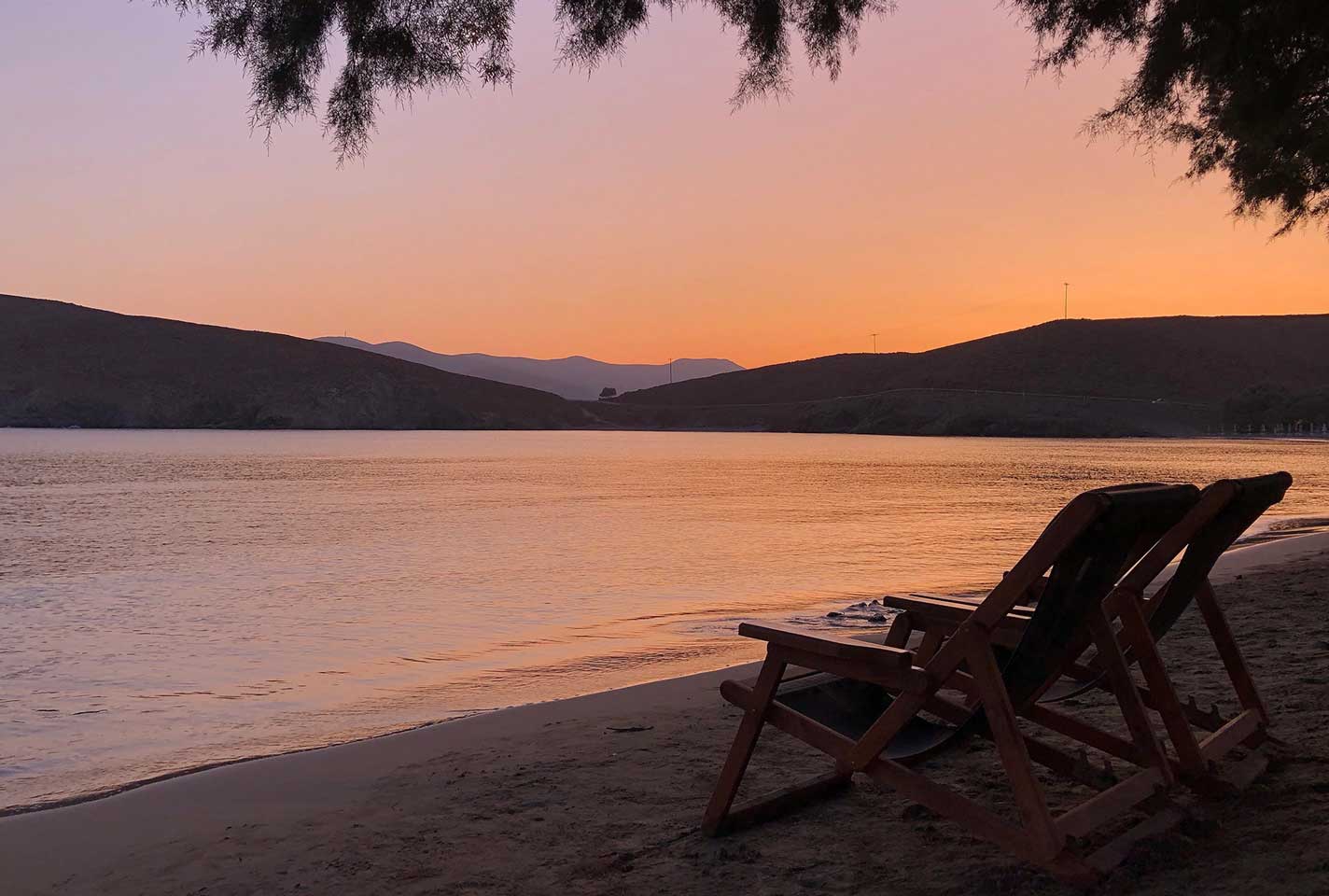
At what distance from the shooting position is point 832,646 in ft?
10.4

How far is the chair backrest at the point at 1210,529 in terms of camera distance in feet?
10.9

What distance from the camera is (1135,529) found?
9.63ft

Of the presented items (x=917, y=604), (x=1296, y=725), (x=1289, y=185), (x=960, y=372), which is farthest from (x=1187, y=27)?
(x=960, y=372)

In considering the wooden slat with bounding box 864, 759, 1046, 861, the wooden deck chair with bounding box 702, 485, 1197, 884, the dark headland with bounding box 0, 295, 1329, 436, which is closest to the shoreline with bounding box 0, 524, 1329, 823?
the wooden deck chair with bounding box 702, 485, 1197, 884

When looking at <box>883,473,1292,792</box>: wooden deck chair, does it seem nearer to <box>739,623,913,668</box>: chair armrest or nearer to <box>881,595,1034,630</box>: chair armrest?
<box>881,595,1034,630</box>: chair armrest

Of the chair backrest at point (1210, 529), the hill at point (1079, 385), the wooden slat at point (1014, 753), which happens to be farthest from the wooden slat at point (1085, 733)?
the hill at point (1079, 385)

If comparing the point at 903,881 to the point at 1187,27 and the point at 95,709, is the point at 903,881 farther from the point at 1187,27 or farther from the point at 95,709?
the point at 1187,27

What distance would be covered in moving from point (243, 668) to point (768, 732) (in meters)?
4.54

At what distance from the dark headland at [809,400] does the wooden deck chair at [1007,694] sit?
121017 mm

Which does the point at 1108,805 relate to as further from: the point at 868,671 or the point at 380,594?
the point at 380,594

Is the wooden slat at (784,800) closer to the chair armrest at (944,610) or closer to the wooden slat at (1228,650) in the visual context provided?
the chair armrest at (944,610)

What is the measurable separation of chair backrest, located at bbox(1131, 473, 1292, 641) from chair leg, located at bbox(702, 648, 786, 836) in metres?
1.25

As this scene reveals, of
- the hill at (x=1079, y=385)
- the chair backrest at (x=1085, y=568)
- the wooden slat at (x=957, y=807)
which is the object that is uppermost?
the hill at (x=1079, y=385)

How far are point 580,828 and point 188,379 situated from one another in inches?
5416
